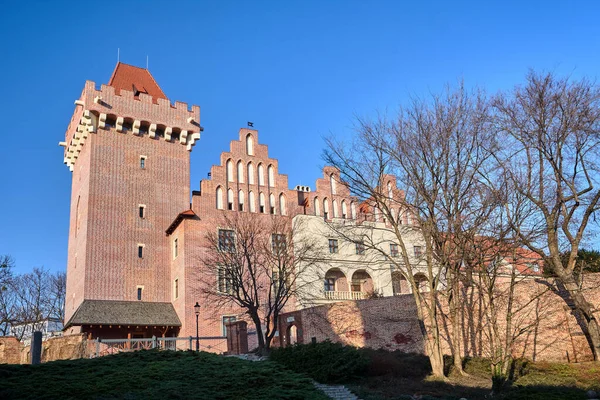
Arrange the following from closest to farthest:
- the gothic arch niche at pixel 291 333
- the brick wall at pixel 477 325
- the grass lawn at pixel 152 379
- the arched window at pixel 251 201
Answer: the grass lawn at pixel 152 379 < the brick wall at pixel 477 325 < the gothic arch niche at pixel 291 333 < the arched window at pixel 251 201

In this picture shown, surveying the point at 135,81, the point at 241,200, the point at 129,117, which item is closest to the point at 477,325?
the point at 241,200

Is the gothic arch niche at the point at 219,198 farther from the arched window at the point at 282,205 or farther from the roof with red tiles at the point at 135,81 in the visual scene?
the roof with red tiles at the point at 135,81

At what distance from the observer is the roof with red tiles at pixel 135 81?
40906mm

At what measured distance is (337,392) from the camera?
18.0 meters

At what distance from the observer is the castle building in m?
33.8

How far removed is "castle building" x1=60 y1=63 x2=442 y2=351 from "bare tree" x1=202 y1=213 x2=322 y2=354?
0.81m

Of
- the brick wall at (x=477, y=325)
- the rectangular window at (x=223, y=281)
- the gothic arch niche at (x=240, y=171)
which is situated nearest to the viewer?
the brick wall at (x=477, y=325)

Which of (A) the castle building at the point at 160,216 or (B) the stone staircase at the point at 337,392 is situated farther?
(A) the castle building at the point at 160,216

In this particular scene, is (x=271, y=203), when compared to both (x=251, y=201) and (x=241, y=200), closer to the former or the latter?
(x=251, y=201)

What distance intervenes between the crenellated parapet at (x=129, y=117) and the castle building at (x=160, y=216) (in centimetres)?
8

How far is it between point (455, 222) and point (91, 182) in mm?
24108

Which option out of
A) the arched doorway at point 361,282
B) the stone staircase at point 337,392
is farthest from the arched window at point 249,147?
the stone staircase at point 337,392

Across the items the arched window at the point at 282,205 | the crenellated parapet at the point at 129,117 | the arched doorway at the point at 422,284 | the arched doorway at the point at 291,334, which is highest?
the crenellated parapet at the point at 129,117

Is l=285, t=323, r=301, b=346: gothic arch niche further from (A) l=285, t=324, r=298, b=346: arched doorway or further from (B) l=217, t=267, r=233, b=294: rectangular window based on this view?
(B) l=217, t=267, r=233, b=294: rectangular window
